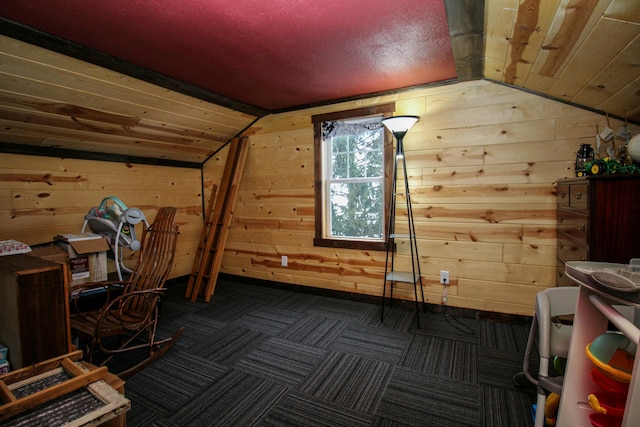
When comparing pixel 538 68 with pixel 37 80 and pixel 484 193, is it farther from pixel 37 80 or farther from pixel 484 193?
pixel 37 80

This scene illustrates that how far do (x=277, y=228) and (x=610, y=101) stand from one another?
3.29 meters

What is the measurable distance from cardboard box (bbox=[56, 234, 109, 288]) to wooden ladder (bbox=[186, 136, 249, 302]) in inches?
45.7

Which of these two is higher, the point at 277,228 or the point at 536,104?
the point at 536,104

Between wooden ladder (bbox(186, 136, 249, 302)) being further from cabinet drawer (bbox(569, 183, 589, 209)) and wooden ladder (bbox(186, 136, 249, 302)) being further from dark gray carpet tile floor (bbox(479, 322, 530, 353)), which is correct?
cabinet drawer (bbox(569, 183, 589, 209))

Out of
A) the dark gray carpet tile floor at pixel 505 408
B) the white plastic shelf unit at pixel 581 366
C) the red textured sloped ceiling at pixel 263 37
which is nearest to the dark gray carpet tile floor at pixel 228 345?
the dark gray carpet tile floor at pixel 505 408

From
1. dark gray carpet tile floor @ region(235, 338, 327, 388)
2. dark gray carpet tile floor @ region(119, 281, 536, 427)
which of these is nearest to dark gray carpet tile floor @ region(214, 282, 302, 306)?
dark gray carpet tile floor @ region(119, 281, 536, 427)

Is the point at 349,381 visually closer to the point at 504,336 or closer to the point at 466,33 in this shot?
the point at 504,336

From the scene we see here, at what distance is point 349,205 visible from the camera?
11.8 feet

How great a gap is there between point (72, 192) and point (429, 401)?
3.69 m

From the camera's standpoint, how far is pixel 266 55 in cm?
232

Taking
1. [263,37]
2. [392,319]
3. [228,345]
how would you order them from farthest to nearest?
[392,319] < [228,345] < [263,37]

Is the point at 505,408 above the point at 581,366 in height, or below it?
below

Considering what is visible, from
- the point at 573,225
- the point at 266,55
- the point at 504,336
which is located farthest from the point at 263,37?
the point at 504,336

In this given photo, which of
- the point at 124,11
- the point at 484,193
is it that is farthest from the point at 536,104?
the point at 124,11
